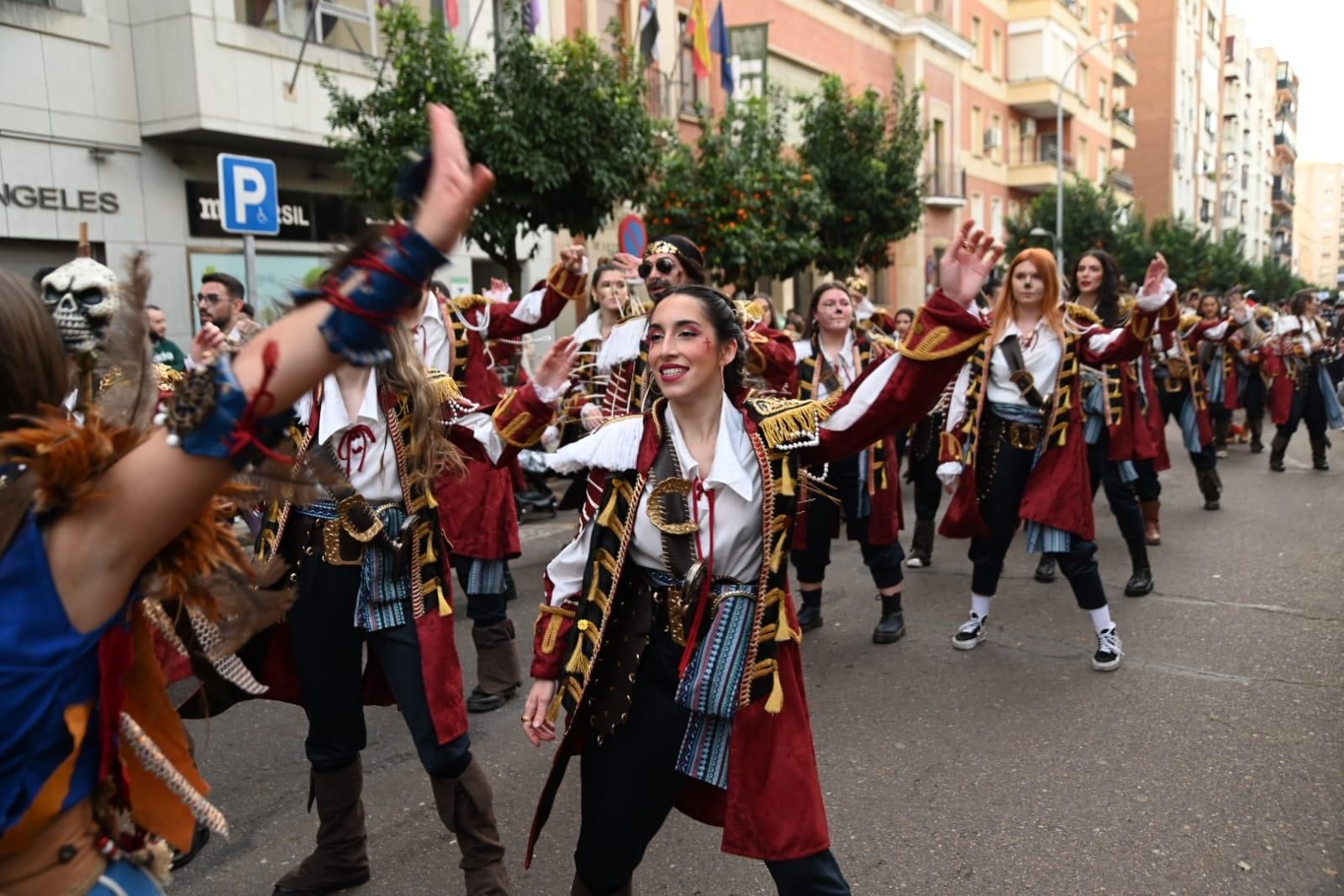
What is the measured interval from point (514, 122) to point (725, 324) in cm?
916

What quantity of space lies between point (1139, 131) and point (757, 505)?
63623mm

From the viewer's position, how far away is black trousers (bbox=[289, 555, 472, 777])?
3.20 meters

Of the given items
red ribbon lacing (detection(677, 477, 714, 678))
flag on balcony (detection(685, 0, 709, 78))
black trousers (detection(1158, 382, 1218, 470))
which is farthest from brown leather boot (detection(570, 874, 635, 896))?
flag on balcony (detection(685, 0, 709, 78))

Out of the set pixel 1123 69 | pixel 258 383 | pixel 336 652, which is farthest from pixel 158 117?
pixel 1123 69

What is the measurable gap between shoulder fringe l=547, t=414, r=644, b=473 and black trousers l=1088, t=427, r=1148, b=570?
465 centimetres

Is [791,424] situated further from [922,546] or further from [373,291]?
[922,546]

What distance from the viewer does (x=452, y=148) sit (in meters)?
1.43

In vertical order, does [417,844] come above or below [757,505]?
below

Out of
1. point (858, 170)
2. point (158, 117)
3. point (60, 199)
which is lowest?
point (60, 199)

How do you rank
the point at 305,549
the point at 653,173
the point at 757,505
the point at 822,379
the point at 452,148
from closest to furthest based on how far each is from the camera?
the point at 452,148
the point at 757,505
the point at 305,549
the point at 822,379
the point at 653,173

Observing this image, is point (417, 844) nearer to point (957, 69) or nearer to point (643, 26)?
point (643, 26)

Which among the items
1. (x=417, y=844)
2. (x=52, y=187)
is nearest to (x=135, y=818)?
(x=417, y=844)

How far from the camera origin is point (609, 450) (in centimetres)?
277

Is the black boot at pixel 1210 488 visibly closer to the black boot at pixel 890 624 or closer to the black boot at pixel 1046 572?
the black boot at pixel 1046 572
